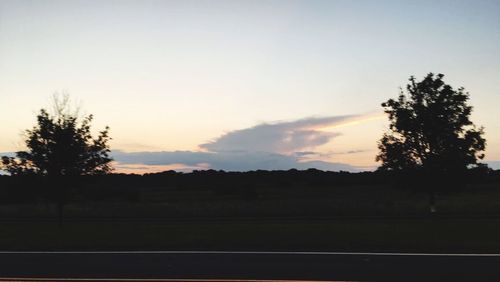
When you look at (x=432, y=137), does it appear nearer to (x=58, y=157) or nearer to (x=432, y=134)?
(x=432, y=134)

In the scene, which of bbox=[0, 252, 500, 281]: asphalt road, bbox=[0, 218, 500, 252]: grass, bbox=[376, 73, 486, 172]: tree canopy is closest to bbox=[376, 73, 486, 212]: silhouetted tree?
bbox=[376, 73, 486, 172]: tree canopy

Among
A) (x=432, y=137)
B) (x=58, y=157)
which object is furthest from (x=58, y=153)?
(x=432, y=137)

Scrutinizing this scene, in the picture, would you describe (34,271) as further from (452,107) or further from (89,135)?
(452,107)

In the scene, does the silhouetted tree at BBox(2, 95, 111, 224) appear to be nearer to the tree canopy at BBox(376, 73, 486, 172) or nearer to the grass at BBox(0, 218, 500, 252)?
the grass at BBox(0, 218, 500, 252)

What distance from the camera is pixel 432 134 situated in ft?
102

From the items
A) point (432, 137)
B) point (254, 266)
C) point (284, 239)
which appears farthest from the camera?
point (432, 137)

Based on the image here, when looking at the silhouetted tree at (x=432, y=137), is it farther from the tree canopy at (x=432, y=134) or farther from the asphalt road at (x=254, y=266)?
the asphalt road at (x=254, y=266)

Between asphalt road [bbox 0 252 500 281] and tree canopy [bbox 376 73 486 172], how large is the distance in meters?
19.7

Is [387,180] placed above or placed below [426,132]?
below

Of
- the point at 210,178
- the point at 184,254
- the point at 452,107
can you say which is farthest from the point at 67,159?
the point at 210,178

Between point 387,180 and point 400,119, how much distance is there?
13.8ft

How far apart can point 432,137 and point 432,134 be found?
191mm

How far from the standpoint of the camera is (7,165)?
2222cm

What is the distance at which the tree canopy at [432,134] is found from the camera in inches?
1203
